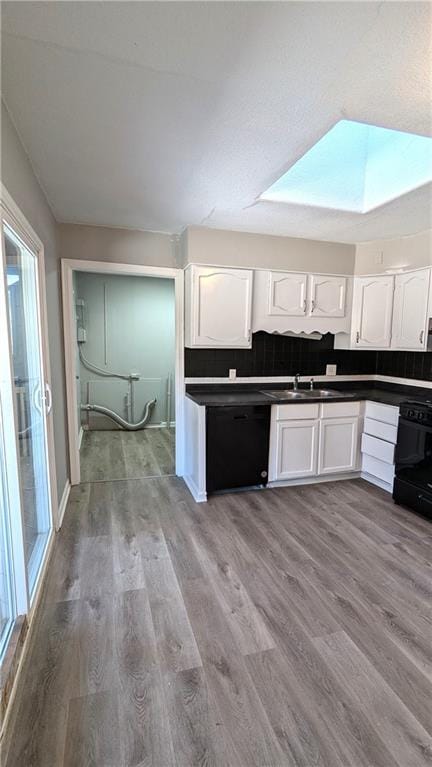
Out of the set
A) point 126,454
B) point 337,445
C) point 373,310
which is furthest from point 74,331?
point 373,310

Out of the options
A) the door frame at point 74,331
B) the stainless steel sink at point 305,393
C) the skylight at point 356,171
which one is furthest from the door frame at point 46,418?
the stainless steel sink at point 305,393

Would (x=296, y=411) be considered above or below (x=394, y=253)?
below

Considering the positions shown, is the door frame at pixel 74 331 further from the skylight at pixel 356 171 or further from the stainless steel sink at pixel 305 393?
the skylight at pixel 356 171

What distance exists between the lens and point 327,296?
353cm

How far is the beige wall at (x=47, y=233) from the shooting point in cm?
159

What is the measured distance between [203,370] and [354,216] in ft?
6.15

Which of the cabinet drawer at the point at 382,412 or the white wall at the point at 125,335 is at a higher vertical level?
the white wall at the point at 125,335

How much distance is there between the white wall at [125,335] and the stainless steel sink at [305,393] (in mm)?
2228

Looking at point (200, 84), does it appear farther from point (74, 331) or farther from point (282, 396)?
point (282, 396)

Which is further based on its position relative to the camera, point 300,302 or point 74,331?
point 300,302

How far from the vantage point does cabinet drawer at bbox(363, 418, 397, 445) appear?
3152 millimetres

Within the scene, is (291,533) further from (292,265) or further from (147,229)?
(147,229)

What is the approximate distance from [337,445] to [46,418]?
2.62 metres

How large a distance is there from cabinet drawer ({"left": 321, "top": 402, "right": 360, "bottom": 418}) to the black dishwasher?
60 centimetres
